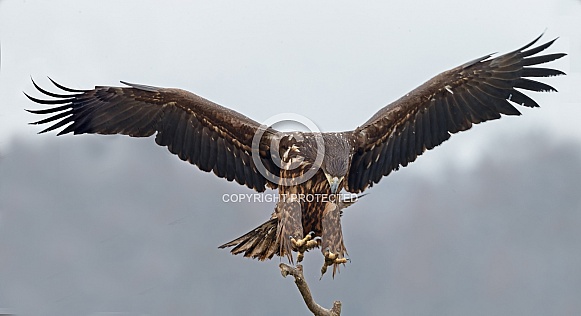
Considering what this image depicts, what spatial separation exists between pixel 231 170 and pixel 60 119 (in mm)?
1361

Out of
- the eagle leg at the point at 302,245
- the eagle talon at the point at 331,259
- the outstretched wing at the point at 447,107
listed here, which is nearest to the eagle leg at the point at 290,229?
the eagle leg at the point at 302,245

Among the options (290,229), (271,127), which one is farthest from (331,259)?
(271,127)

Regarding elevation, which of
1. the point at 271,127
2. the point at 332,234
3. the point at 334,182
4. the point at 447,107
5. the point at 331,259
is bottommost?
the point at 331,259

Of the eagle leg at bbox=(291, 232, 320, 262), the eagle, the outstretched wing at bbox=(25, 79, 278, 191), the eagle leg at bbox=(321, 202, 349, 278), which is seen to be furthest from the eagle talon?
the outstretched wing at bbox=(25, 79, 278, 191)

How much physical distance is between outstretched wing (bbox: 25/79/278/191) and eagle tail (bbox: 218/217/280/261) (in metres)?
0.32

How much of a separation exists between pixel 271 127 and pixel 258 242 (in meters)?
0.82

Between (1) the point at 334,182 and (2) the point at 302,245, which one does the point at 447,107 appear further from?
(2) the point at 302,245

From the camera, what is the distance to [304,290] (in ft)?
15.6

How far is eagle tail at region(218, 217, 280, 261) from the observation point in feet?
17.3

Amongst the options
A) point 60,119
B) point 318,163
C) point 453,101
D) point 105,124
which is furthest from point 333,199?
point 60,119

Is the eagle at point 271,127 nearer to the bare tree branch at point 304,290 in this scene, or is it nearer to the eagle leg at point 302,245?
the eagle leg at point 302,245

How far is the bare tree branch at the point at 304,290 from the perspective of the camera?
460cm

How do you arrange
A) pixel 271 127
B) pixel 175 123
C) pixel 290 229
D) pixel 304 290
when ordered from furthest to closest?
1. pixel 175 123
2. pixel 271 127
3. pixel 290 229
4. pixel 304 290

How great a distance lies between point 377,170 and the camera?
563 centimetres
